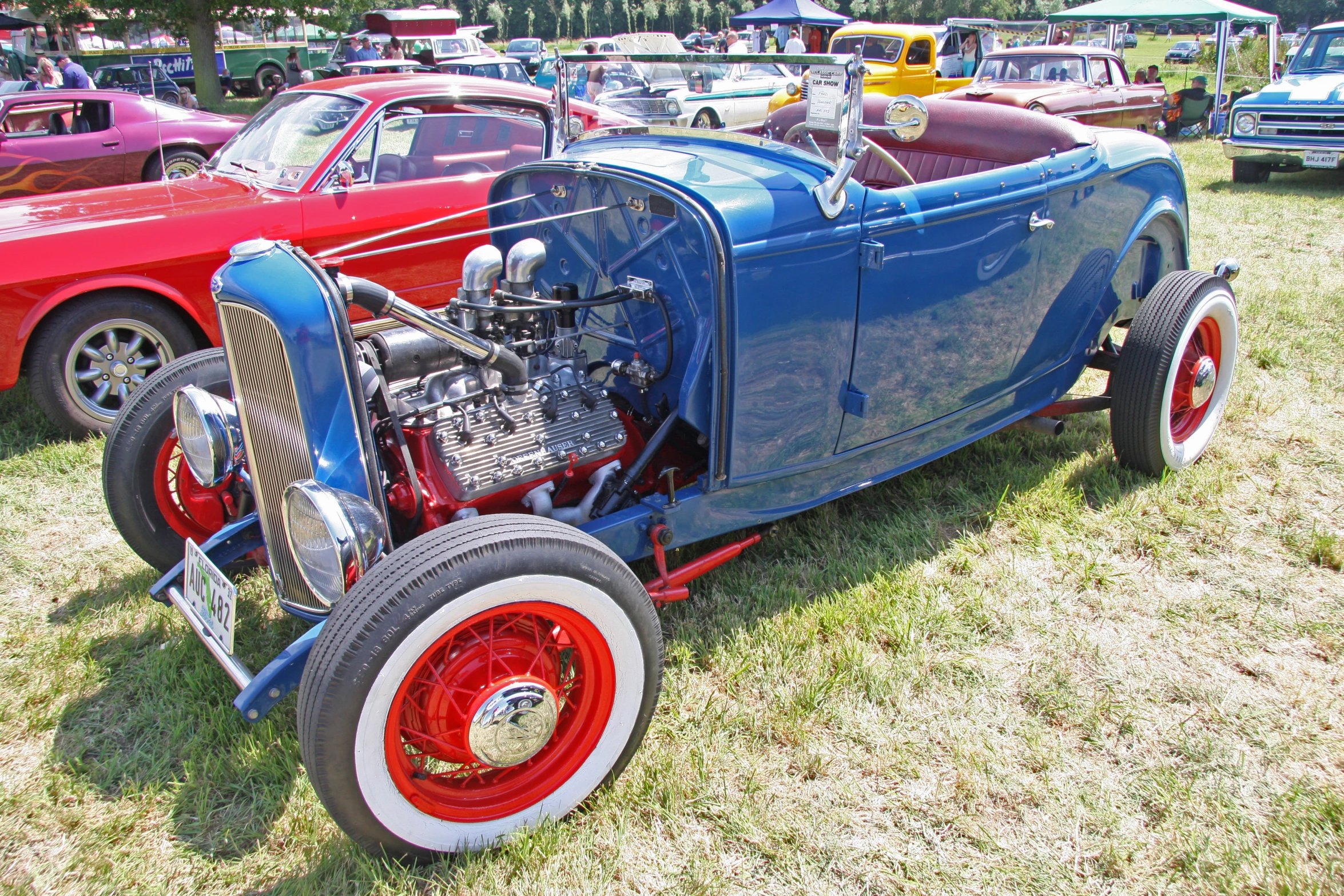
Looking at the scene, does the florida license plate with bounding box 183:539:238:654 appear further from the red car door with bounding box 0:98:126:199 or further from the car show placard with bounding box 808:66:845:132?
the red car door with bounding box 0:98:126:199

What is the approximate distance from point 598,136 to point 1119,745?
262cm

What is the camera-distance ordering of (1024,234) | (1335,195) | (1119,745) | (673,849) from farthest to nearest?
(1335,195), (1024,234), (1119,745), (673,849)

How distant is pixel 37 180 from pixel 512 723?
313 inches

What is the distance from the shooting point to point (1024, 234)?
303cm

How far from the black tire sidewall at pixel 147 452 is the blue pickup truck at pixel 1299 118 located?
34.4ft

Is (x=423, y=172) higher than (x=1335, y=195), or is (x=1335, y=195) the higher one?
(x=423, y=172)

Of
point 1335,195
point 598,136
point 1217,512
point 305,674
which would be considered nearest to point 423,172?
point 598,136

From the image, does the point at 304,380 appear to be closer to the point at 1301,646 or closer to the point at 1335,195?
the point at 1301,646

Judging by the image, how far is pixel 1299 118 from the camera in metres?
9.33

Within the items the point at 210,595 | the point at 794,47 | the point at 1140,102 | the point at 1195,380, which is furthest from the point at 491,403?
the point at 794,47

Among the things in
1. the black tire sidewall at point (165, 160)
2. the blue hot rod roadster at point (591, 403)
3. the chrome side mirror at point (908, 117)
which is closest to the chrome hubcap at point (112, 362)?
the blue hot rod roadster at point (591, 403)

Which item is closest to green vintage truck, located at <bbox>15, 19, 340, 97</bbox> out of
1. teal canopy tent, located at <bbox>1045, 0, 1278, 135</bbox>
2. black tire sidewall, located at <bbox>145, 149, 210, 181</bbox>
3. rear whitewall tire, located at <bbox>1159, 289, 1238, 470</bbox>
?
black tire sidewall, located at <bbox>145, 149, 210, 181</bbox>

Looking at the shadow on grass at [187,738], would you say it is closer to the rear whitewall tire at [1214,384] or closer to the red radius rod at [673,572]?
the red radius rod at [673,572]

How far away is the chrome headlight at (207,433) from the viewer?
2424mm
